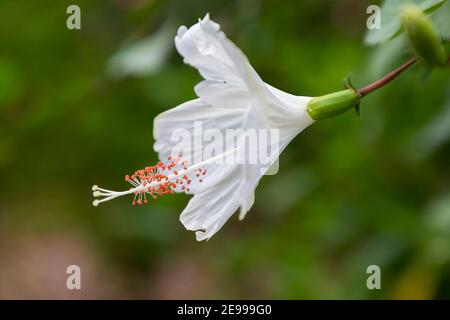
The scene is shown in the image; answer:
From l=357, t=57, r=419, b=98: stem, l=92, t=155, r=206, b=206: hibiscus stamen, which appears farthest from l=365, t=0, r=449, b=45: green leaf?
l=92, t=155, r=206, b=206: hibiscus stamen

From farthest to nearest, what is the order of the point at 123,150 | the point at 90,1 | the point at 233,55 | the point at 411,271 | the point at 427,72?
the point at 123,150
the point at 90,1
the point at 411,271
the point at 427,72
the point at 233,55

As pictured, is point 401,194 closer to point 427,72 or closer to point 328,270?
point 328,270

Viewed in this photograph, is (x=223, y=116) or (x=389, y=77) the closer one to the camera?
(x=389, y=77)

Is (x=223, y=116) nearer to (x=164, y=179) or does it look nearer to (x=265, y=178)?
(x=164, y=179)

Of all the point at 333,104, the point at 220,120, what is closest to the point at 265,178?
the point at 220,120

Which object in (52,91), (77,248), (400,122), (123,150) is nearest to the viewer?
(400,122)

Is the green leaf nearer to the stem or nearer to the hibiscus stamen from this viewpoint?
the stem
